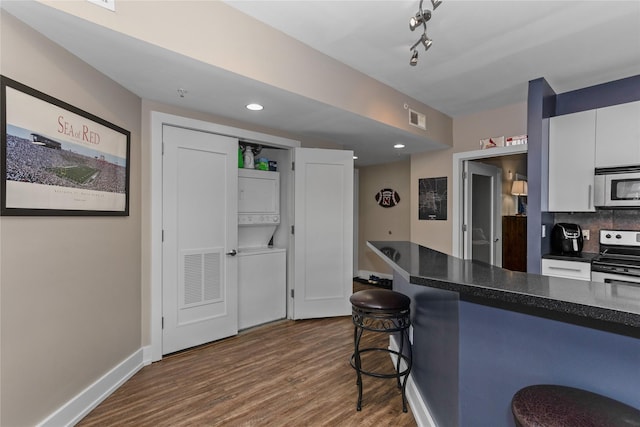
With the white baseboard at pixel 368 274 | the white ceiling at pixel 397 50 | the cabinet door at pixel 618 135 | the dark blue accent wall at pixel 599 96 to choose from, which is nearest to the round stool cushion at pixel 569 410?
the white ceiling at pixel 397 50

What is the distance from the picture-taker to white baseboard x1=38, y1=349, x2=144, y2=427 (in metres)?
1.84

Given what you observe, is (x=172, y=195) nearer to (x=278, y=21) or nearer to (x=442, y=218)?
(x=278, y=21)

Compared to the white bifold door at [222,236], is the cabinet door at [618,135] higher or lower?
higher

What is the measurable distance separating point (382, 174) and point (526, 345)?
5.11 meters

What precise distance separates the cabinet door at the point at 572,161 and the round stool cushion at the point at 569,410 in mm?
2745

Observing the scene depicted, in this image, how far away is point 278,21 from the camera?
85.9 inches

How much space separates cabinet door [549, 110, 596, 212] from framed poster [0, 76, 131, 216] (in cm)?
399

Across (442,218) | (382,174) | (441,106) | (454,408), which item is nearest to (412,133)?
(441,106)

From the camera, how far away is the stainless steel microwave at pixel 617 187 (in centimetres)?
280

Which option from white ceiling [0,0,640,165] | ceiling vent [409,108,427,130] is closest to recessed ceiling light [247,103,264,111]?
white ceiling [0,0,640,165]

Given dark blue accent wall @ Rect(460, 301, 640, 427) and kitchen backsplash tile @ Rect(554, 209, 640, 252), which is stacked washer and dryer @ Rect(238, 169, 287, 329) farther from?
kitchen backsplash tile @ Rect(554, 209, 640, 252)

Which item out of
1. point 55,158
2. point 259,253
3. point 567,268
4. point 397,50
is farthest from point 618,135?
point 55,158

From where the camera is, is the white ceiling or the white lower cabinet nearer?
the white ceiling

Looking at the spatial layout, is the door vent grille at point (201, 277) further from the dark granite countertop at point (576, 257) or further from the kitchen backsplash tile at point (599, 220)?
the kitchen backsplash tile at point (599, 220)
